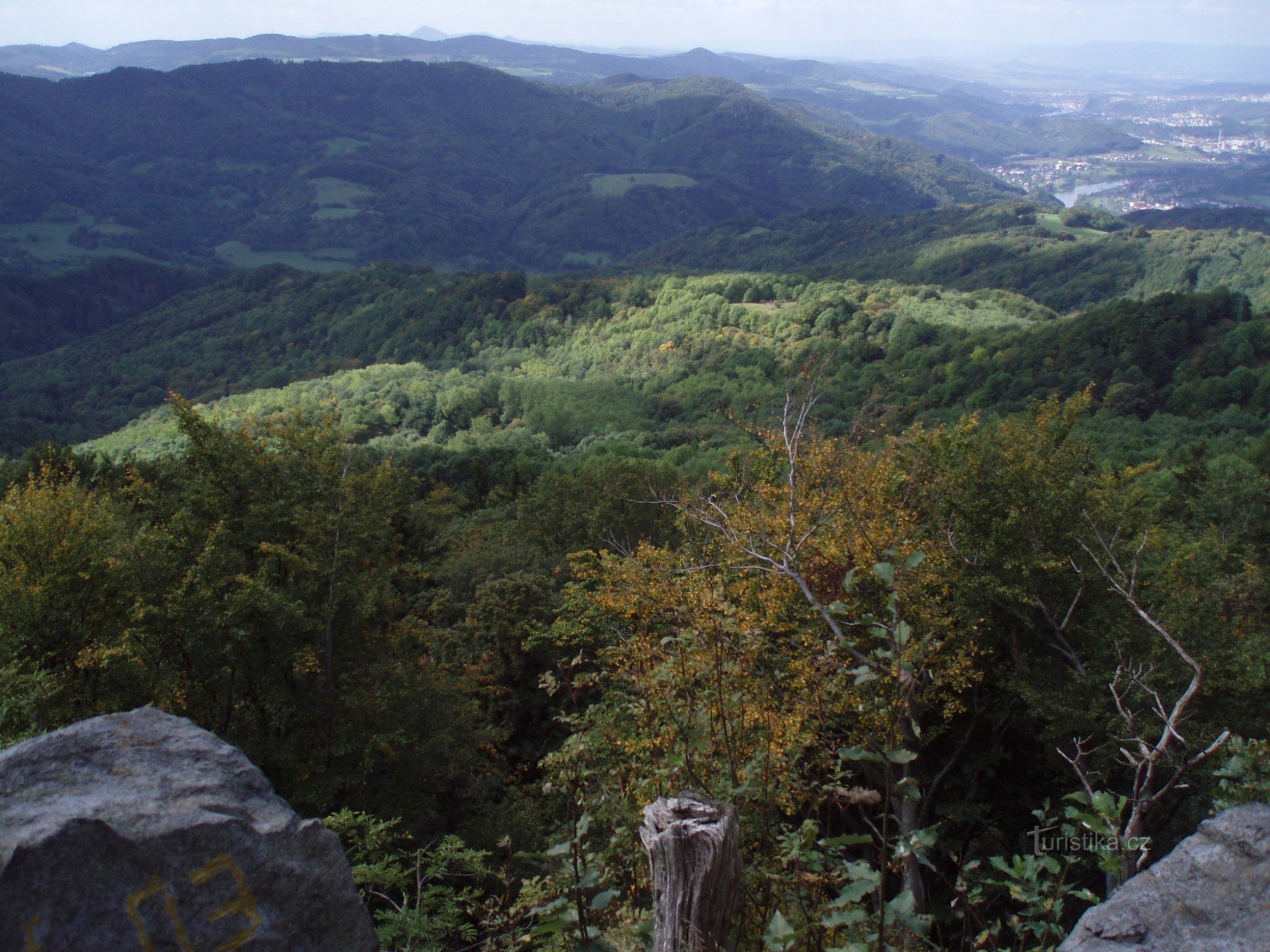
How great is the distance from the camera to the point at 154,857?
434 centimetres

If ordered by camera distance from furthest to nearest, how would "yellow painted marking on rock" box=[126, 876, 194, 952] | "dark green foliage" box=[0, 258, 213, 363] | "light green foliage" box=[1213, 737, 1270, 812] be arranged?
1. "dark green foliage" box=[0, 258, 213, 363]
2. "yellow painted marking on rock" box=[126, 876, 194, 952]
3. "light green foliage" box=[1213, 737, 1270, 812]

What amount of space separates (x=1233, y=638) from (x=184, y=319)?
182 meters

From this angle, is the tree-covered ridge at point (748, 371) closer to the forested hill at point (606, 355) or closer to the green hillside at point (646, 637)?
the forested hill at point (606, 355)

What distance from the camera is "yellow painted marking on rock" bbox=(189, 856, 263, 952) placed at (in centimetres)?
439

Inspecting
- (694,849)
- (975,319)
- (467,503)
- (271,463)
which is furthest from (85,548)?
(975,319)

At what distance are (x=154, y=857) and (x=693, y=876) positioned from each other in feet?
9.80

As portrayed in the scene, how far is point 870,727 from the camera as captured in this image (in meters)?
9.34

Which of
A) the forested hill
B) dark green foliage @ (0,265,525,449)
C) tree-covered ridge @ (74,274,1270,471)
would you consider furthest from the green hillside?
dark green foliage @ (0,265,525,449)

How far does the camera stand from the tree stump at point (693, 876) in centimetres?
383

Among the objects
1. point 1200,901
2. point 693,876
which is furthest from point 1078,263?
point 693,876

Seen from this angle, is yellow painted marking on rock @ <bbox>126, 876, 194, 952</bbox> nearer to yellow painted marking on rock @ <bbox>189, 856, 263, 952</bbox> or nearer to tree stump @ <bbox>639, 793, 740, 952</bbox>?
yellow painted marking on rock @ <bbox>189, 856, 263, 952</bbox>

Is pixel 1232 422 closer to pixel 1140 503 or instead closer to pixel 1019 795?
pixel 1140 503

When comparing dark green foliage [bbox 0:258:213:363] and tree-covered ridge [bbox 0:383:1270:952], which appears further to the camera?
dark green foliage [bbox 0:258:213:363]

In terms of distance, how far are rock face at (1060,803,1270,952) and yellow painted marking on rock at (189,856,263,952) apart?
422cm
